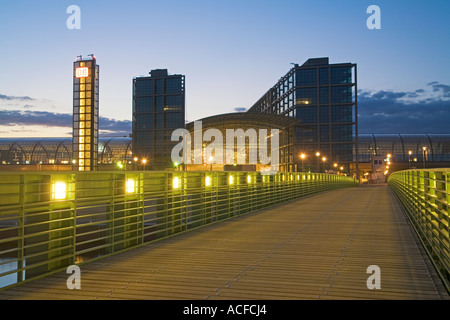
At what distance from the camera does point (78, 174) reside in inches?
269

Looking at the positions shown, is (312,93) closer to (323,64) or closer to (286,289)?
(323,64)

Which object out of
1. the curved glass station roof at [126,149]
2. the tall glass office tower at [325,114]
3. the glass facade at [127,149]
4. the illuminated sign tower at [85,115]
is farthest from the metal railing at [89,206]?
the curved glass station roof at [126,149]

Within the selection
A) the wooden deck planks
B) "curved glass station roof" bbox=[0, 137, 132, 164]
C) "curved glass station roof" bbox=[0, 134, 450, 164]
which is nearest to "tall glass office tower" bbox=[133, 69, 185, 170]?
"curved glass station roof" bbox=[0, 134, 450, 164]

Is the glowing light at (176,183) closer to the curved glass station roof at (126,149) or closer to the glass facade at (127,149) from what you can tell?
the glass facade at (127,149)

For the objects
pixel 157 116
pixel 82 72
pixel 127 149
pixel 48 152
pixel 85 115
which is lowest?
pixel 48 152

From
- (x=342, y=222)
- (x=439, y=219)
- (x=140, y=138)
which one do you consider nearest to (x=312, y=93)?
(x=140, y=138)

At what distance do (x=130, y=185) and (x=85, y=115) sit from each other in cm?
5989

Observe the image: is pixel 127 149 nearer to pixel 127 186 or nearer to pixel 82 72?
pixel 82 72

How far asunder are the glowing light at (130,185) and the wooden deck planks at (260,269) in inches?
44.4

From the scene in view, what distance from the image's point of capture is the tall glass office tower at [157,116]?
9669 centimetres

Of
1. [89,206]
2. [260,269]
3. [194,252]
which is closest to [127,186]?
[89,206]

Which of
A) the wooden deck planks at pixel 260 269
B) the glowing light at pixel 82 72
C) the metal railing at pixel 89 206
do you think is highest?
the glowing light at pixel 82 72

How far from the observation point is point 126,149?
375ft

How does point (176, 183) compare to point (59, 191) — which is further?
point (176, 183)
